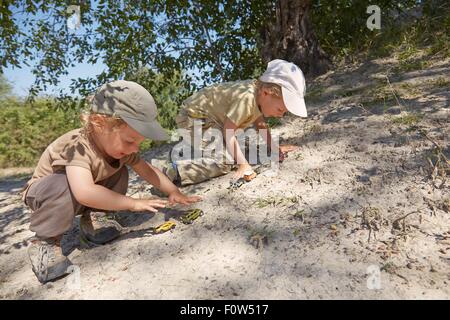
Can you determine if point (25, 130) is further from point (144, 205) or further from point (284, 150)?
point (144, 205)

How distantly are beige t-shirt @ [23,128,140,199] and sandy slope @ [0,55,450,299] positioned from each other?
482mm

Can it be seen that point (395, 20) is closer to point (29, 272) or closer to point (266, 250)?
point (266, 250)

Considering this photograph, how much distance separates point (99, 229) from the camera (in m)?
2.37

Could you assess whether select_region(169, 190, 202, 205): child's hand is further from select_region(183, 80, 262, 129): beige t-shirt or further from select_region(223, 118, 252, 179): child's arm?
select_region(183, 80, 262, 129): beige t-shirt

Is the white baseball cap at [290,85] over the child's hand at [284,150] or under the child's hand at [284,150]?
over

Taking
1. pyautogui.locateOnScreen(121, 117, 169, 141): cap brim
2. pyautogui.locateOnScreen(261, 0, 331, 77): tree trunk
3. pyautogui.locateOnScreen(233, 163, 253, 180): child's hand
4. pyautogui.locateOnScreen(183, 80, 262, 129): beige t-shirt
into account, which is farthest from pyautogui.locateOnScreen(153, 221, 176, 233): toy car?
pyautogui.locateOnScreen(261, 0, 331, 77): tree trunk

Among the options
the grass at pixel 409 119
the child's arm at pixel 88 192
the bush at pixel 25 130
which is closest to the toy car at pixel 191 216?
the child's arm at pixel 88 192

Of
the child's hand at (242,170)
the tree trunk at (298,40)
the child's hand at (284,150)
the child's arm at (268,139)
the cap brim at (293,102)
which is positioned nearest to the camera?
the cap brim at (293,102)

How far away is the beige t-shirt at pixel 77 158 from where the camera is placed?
201cm

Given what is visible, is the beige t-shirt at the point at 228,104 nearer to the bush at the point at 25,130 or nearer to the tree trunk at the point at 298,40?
the tree trunk at the point at 298,40

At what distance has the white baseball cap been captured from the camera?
276 cm

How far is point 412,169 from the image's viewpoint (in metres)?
2.43

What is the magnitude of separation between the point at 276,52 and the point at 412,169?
3501mm

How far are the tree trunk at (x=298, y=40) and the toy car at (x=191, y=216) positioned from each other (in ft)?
11.7
